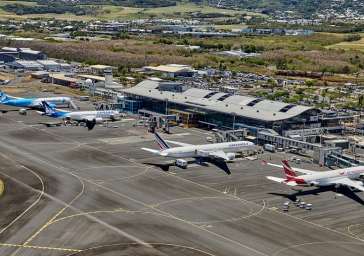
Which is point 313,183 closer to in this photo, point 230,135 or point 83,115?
point 230,135

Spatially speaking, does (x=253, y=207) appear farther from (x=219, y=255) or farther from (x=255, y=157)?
(x=255, y=157)

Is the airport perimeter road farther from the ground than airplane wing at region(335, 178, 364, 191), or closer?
closer

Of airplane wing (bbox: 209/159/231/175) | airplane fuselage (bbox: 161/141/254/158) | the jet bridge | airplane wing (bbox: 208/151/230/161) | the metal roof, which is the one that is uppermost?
the metal roof

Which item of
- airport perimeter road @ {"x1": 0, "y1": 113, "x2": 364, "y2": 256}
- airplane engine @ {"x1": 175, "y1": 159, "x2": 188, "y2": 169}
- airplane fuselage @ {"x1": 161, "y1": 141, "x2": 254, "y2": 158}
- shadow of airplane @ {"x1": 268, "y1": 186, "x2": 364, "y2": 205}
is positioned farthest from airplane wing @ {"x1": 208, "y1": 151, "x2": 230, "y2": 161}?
shadow of airplane @ {"x1": 268, "y1": 186, "x2": 364, "y2": 205}

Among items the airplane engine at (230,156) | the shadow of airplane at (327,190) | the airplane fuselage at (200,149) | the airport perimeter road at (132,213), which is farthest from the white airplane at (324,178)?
the airplane fuselage at (200,149)

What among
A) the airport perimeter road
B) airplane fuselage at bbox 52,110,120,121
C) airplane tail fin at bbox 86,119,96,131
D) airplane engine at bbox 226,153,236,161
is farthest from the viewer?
airplane fuselage at bbox 52,110,120,121

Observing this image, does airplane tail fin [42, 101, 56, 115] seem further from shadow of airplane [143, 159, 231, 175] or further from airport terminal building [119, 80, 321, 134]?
shadow of airplane [143, 159, 231, 175]

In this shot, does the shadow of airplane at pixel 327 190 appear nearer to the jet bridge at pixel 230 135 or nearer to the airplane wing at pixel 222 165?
the airplane wing at pixel 222 165

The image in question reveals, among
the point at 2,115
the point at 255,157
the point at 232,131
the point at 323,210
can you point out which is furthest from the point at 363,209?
the point at 2,115
